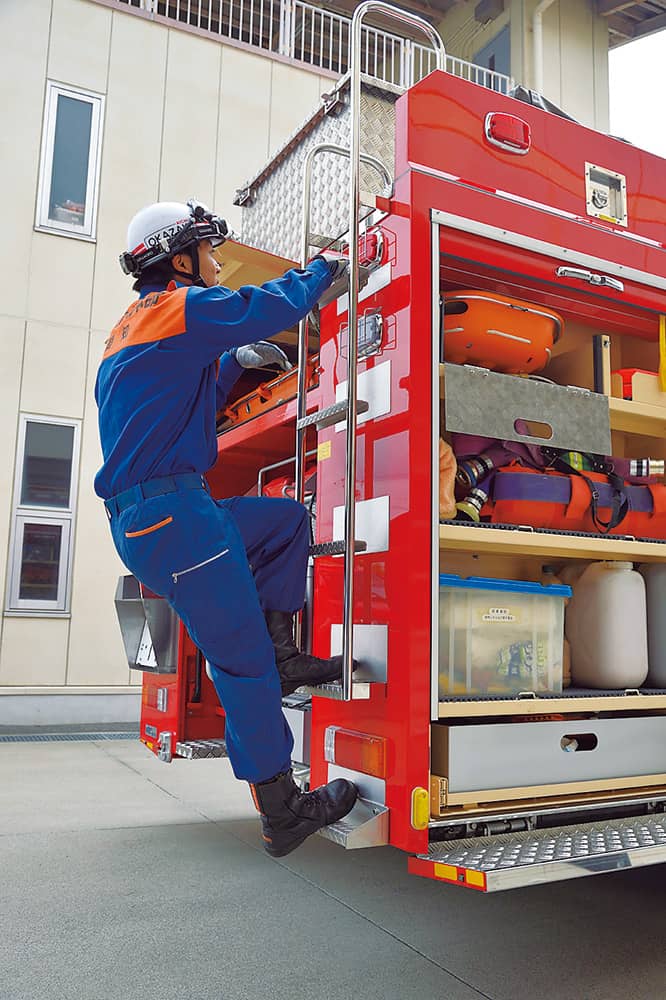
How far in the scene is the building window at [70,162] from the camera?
8867 millimetres

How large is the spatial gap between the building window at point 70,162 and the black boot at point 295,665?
23.3ft

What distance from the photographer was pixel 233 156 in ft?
31.9

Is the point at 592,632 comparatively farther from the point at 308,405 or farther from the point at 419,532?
the point at 308,405

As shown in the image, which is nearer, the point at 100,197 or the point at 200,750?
the point at 200,750

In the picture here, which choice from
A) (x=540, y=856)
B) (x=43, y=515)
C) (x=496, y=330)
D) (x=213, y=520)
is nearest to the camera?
(x=540, y=856)

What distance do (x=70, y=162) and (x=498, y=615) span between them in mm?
7747

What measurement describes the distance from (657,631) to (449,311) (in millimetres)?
1561

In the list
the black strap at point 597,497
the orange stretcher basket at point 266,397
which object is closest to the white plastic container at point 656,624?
the black strap at point 597,497

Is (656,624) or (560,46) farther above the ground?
(560,46)

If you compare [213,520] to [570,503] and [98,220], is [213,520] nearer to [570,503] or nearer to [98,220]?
[570,503]

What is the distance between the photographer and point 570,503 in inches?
138

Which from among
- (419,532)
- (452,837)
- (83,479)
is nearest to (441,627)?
(419,532)

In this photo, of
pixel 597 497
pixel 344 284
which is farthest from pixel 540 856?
pixel 344 284

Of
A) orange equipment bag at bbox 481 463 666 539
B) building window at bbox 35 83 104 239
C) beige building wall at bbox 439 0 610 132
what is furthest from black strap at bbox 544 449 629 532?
beige building wall at bbox 439 0 610 132
